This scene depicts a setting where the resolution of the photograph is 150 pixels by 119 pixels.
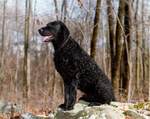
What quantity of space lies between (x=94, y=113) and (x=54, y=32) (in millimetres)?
1813

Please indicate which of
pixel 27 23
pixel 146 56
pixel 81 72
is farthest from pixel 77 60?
pixel 146 56

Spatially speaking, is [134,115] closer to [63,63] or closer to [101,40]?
[63,63]

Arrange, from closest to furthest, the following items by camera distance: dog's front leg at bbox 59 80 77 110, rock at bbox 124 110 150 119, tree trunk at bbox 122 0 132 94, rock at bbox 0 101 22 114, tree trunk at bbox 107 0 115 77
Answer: rock at bbox 124 110 150 119 < dog's front leg at bbox 59 80 77 110 < rock at bbox 0 101 22 114 < tree trunk at bbox 122 0 132 94 < tree trunk at bbox 107 0 115 77

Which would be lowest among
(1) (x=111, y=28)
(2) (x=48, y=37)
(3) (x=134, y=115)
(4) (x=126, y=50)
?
(3) (x=134, y=115)

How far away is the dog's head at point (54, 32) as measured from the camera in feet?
26.3

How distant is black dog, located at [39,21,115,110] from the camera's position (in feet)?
26.3

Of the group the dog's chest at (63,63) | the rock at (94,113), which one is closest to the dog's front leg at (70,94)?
the rock at (94,113)

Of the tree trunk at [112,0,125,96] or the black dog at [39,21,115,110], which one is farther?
the tree trunk at [112,0,125,96]

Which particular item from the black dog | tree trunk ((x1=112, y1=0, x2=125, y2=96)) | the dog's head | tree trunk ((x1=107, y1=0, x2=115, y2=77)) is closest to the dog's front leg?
the black dog

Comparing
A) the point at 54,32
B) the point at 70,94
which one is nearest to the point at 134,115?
the point at 70,94

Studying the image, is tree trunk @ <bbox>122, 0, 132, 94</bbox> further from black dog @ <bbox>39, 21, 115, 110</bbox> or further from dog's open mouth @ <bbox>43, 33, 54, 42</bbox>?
dog's open mouth @ <bbox>43, 33, 54, 42</bbox>

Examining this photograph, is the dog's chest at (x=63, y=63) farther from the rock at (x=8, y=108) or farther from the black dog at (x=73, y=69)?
the rock at (x=8, y=108)

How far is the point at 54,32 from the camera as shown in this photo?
8078mm

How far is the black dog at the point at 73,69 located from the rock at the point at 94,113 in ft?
0.46
